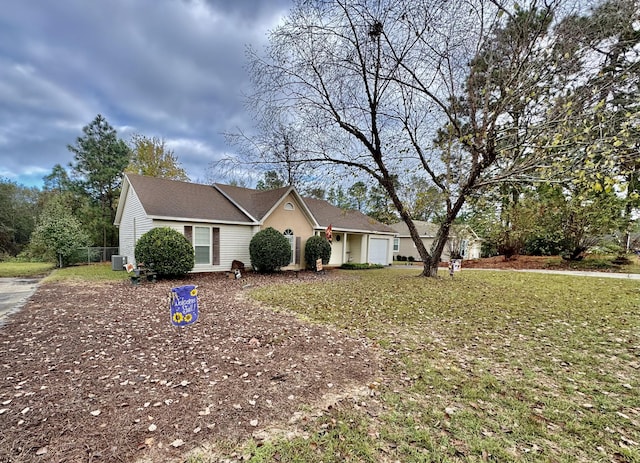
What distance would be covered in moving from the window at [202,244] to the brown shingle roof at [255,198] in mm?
2530

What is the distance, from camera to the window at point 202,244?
13.0 m

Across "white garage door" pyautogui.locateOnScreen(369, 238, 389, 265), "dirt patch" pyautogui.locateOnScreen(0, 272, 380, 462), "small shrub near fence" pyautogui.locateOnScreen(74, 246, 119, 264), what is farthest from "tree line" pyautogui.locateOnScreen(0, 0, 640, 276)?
"small shrub near fence" pyautogui.locateOnScreen(74, 246, 119, 264)

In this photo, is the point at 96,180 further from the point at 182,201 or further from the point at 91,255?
the point at 182,201

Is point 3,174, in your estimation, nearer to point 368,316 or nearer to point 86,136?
point 86,136

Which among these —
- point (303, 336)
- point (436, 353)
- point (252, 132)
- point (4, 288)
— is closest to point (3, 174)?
point (4, 288)

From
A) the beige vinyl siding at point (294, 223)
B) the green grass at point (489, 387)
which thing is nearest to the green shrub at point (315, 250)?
the beige vinyl siding at point (294, 223)

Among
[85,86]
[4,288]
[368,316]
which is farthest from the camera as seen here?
[85,86]

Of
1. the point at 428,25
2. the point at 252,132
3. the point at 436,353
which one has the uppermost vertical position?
the point at 428,25

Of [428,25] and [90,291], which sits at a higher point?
[428,25]

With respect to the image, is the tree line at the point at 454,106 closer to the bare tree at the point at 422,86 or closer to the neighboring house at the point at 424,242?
the bare tree at the point at 422,86

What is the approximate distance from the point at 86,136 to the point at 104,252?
10050 mm

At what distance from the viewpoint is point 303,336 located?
516cm

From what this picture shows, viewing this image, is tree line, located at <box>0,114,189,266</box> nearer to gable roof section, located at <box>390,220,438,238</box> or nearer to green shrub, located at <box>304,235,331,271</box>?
green shrub, located at <box>304,235,331,271</box>

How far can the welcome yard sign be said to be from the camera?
471 centimetres
